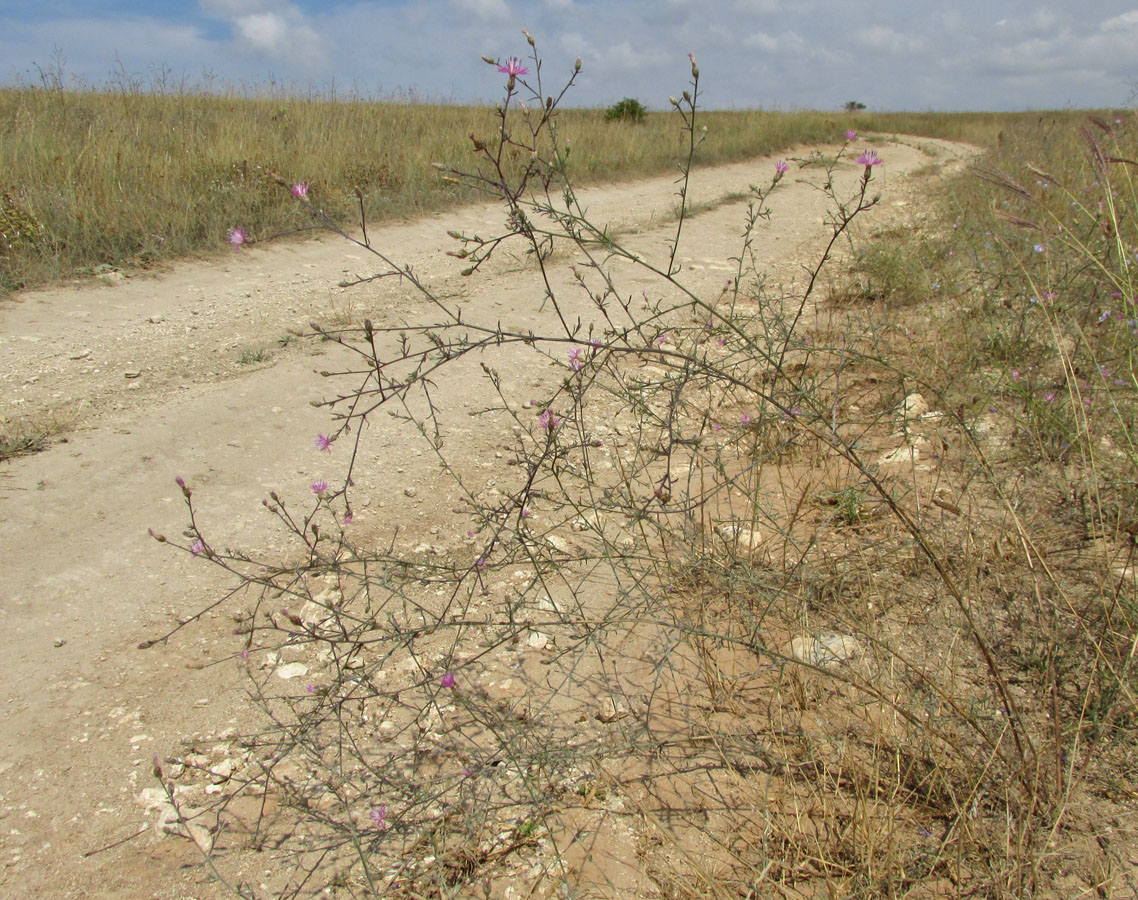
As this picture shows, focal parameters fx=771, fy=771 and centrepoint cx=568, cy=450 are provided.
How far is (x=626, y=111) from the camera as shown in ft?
49.0

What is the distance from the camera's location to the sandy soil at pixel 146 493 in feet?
5.42

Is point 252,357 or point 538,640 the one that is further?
point 252,357

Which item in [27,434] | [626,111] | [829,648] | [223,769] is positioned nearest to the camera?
[223,769]

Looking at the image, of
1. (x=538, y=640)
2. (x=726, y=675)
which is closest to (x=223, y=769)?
(x=538, y=640)

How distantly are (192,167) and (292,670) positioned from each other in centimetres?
583

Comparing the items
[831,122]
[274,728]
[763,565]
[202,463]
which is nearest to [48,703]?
[274,728]

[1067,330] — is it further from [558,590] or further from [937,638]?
[558,590]

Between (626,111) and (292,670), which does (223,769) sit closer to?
(292,670)

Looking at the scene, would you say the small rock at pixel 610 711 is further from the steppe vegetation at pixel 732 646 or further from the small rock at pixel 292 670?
the small rock at pixel 292 670

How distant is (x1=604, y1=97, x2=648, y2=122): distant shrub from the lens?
14859 mm

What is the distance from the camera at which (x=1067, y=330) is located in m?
3.82

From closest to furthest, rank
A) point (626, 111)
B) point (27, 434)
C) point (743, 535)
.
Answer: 1. point (743, 535)
2. point (27, 434)
3. point (626, 111)

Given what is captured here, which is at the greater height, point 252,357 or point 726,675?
point 252,357

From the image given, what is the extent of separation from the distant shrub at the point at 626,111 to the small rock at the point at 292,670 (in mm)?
Answer: 14367
